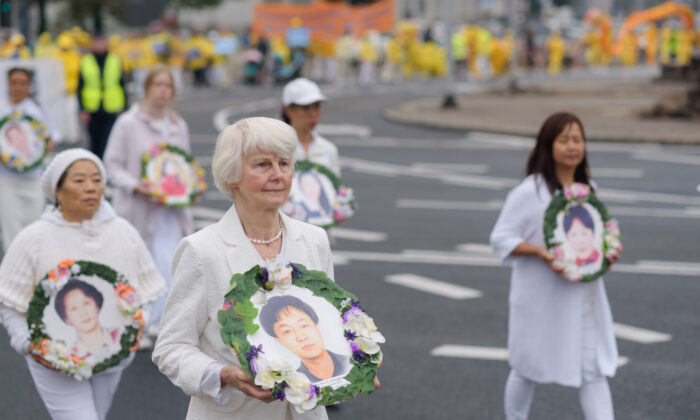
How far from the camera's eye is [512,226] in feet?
19.7

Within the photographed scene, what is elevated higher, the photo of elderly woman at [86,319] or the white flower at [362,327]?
the white flower at [362,327]

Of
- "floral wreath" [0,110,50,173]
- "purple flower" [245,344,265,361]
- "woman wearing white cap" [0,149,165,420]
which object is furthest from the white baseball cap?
"purple flower" [245,344,265,361]

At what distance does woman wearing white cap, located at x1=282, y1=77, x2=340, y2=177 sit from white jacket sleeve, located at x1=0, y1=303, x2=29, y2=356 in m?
2.64

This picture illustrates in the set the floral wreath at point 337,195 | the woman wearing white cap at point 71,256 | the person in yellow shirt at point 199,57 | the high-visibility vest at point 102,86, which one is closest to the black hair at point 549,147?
the floral wreath at point 337,195

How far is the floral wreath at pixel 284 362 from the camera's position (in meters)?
3.35

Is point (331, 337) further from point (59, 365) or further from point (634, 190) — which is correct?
point (634, 190)

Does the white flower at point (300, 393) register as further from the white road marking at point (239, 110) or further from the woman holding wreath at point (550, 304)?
the white road marking at point (239, 110)

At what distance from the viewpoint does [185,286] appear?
3701 mm

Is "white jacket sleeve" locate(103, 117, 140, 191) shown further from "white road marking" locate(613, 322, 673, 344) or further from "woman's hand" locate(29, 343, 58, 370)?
"white road marking" locate(613, 322, 673, 344)

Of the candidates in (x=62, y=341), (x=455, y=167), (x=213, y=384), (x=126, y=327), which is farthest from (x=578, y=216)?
(x=455, y=167)

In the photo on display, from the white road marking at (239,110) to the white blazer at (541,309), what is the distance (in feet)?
63.5

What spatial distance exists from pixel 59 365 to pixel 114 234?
776 mm

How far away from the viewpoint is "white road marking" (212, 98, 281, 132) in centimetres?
2670

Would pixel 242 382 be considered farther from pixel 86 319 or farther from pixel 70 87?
pixel 70 87
